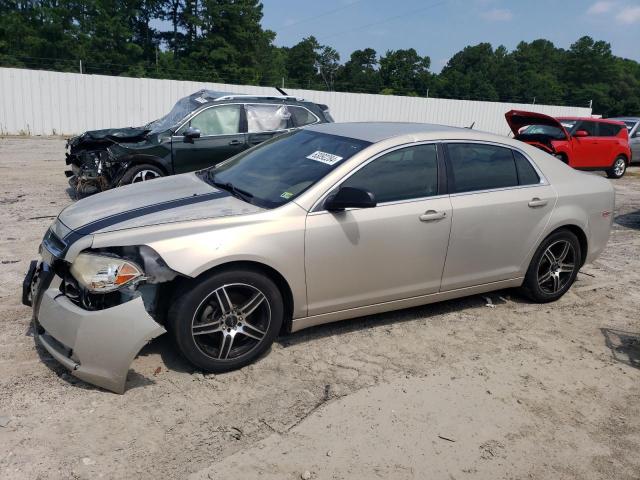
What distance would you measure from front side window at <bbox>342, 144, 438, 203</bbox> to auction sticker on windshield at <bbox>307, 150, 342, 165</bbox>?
209 mm

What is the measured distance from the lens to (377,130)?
4707 mm

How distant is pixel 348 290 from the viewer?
13.4ft

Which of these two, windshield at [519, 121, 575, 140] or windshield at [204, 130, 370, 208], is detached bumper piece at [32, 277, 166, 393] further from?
windshield at [519, 121, 575, 140]

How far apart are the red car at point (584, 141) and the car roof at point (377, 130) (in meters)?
7.86

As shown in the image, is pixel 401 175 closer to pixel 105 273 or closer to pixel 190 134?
pixel 105 273

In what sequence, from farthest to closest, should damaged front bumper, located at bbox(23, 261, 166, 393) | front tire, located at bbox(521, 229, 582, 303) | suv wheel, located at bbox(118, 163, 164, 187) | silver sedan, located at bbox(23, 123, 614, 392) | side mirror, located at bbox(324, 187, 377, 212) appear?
suv wheel, located at bbox(118, 163, 164, 187), front tire, located at bbox(521, 229, 582, 303), side mirror, located at bbox(324, 187, 377, 212), silver sedan, located at bbox(23, 123, 614, 392), damaged front bumper, located at bbox(23, 261, 166, 393)

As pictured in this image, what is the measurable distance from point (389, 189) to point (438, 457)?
78.3 inches

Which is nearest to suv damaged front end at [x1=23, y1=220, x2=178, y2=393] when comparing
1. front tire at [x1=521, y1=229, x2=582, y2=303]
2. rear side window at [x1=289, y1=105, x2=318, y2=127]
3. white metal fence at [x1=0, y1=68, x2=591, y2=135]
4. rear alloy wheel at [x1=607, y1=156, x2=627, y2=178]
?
front tire at [x1=521, y1=229, x2=582, y2=303]

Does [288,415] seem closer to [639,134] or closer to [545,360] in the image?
[545,360]

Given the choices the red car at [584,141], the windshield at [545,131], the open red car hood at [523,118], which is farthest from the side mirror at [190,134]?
the windshield at [545,131]

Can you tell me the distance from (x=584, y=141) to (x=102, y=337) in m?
14.0

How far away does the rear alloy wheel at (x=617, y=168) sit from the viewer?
1530 cm

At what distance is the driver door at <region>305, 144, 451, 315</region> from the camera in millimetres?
3934

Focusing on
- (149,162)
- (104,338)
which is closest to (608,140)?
(149,162)
